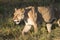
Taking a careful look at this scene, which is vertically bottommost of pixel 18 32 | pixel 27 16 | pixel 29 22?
pixel 18 32

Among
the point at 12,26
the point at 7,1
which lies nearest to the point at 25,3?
the point at 7,1

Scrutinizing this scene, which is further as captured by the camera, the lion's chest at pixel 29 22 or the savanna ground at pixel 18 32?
the lion's chest at pixel 29 22

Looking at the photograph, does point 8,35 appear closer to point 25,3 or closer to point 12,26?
point 12,26

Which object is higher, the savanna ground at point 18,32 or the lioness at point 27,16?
the lioness at point 27,16

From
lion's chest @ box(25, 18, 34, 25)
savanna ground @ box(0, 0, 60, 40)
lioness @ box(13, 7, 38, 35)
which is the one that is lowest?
savanna ground @ box(0, 0, 60, 40)

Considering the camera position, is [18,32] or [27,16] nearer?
[27,16]

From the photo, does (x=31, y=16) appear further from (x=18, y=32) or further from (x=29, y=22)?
(x=18, y=32)

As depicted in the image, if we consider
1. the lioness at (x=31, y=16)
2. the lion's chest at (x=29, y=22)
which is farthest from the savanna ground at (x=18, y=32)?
the lion's chest at (x=29, y=22)

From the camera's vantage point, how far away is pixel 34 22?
256 inches

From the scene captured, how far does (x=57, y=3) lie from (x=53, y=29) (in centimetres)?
192

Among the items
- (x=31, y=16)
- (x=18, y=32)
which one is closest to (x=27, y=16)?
(x=31, y=16)

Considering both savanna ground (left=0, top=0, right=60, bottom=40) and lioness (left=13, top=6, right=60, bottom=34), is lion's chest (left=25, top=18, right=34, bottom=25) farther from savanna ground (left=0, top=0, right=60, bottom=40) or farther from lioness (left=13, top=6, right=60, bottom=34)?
savanna ground (left=0, top=0, right=60, bottom=40)

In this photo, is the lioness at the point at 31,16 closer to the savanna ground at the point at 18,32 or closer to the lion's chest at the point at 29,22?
the lion's chest at the point at 29,22

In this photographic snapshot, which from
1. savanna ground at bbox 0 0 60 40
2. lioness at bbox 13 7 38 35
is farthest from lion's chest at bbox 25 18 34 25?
savanna ground at bbox 0 0 60 40
